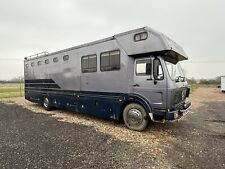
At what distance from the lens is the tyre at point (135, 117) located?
7476 millimetres

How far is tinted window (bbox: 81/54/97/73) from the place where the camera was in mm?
9091

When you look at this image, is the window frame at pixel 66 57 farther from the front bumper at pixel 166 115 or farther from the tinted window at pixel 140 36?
the front bumper at pixel 166 115

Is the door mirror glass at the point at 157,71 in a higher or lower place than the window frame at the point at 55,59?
lower

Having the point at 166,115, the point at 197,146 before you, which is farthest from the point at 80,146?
the point at 197,146

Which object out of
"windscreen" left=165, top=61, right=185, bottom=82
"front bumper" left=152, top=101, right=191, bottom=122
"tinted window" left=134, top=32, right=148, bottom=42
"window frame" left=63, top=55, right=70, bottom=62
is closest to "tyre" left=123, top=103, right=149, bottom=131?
"front bumper" left=152, top=101, right=191, bottom=122

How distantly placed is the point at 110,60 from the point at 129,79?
121 cm

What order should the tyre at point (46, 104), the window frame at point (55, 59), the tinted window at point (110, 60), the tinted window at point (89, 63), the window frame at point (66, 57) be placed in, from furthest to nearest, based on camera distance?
the tyre at point (46, 104) → the window frame at point (55, 59) → the window frame at point (66, 57) → the tinted window at point (89, 63) → the tinted window at point (110, 60)

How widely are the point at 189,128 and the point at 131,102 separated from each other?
2646mm

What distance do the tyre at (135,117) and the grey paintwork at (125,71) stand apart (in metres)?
0.53

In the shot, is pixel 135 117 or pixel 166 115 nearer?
pixel 166 115

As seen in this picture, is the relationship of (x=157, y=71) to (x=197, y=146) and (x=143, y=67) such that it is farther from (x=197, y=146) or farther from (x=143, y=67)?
(x=197, y=146)

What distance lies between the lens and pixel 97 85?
892 cm

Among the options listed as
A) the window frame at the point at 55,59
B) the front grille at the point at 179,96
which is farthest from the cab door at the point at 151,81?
the window frame at the point at 55,59

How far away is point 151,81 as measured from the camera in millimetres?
7137
